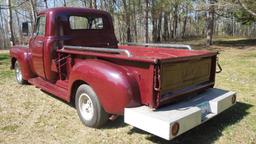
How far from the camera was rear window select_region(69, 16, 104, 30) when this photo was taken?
6499 mm

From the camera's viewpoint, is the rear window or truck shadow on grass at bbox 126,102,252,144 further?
the rear window

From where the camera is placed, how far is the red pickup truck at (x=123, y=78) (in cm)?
400

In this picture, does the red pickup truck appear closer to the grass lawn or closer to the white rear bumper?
the white rear bumper

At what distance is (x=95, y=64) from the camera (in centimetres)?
466

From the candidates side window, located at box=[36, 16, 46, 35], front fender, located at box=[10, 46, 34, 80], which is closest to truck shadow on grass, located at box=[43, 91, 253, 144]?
side window, located at box=[36, 16, 46, 35]

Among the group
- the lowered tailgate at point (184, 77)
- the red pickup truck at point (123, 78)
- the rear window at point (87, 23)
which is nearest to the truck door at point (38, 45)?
the red pickup truck at point (123, 78)

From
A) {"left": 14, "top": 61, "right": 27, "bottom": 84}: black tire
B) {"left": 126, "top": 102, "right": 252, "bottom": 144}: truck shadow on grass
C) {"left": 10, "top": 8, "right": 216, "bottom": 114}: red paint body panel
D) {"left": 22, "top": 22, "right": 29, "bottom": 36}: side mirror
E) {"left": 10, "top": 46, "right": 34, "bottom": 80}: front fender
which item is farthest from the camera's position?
{"left": 14, "top": 61, "right": 27, "bottom": 84}: black tire

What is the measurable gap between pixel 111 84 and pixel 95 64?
1.85 feet

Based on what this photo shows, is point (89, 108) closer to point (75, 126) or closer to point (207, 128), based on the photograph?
point (75, 126)

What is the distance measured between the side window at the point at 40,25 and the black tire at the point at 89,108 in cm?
196

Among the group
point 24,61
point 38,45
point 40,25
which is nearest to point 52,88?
point 38,45

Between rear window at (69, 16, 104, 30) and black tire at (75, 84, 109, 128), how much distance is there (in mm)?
1865

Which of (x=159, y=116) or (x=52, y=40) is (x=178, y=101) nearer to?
(x=159, y=116)

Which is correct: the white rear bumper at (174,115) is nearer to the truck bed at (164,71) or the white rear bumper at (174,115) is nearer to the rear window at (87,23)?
the truck bed at (164,71)
